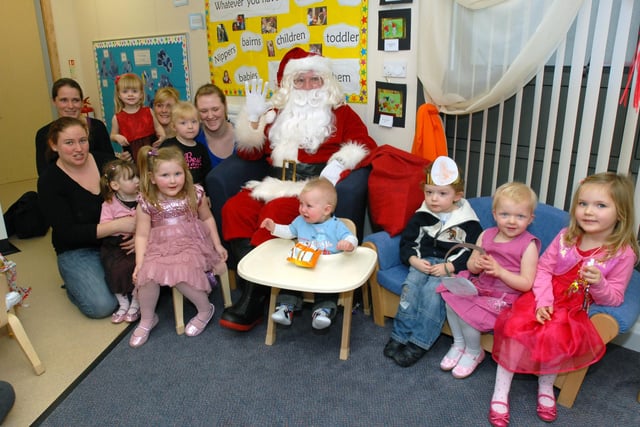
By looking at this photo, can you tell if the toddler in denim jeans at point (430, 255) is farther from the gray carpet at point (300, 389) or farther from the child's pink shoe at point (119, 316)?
the child's pink shoe at point (119, 316)

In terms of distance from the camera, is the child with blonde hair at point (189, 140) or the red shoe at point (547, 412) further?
the child with blonde hair at point (189, 140)

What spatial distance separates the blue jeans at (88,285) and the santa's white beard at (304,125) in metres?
1.24

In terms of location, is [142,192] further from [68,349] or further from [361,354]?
[361,354]

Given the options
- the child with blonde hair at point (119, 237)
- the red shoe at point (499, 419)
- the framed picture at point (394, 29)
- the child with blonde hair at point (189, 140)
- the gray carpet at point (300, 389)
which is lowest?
the gray carpet at point (300, 389)

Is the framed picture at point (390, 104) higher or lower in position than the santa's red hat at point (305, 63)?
lower

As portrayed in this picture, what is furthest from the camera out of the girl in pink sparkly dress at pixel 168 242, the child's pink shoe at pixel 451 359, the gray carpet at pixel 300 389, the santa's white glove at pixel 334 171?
the santa's white glove at pixel 334 171

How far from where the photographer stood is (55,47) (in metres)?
4.98

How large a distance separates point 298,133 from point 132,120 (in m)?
1.47

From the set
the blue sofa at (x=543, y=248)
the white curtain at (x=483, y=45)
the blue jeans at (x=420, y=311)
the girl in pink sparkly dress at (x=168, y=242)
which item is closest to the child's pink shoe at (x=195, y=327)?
the girl in pink sparkly dress at (x=168, y=242)

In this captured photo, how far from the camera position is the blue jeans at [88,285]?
2682 millimetres

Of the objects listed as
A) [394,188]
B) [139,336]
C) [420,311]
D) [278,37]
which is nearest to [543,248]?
[420,311]

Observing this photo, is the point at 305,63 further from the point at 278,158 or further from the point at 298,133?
the point at 278,158

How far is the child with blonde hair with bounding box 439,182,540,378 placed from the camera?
2.00 metres

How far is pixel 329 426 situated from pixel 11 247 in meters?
3.15
